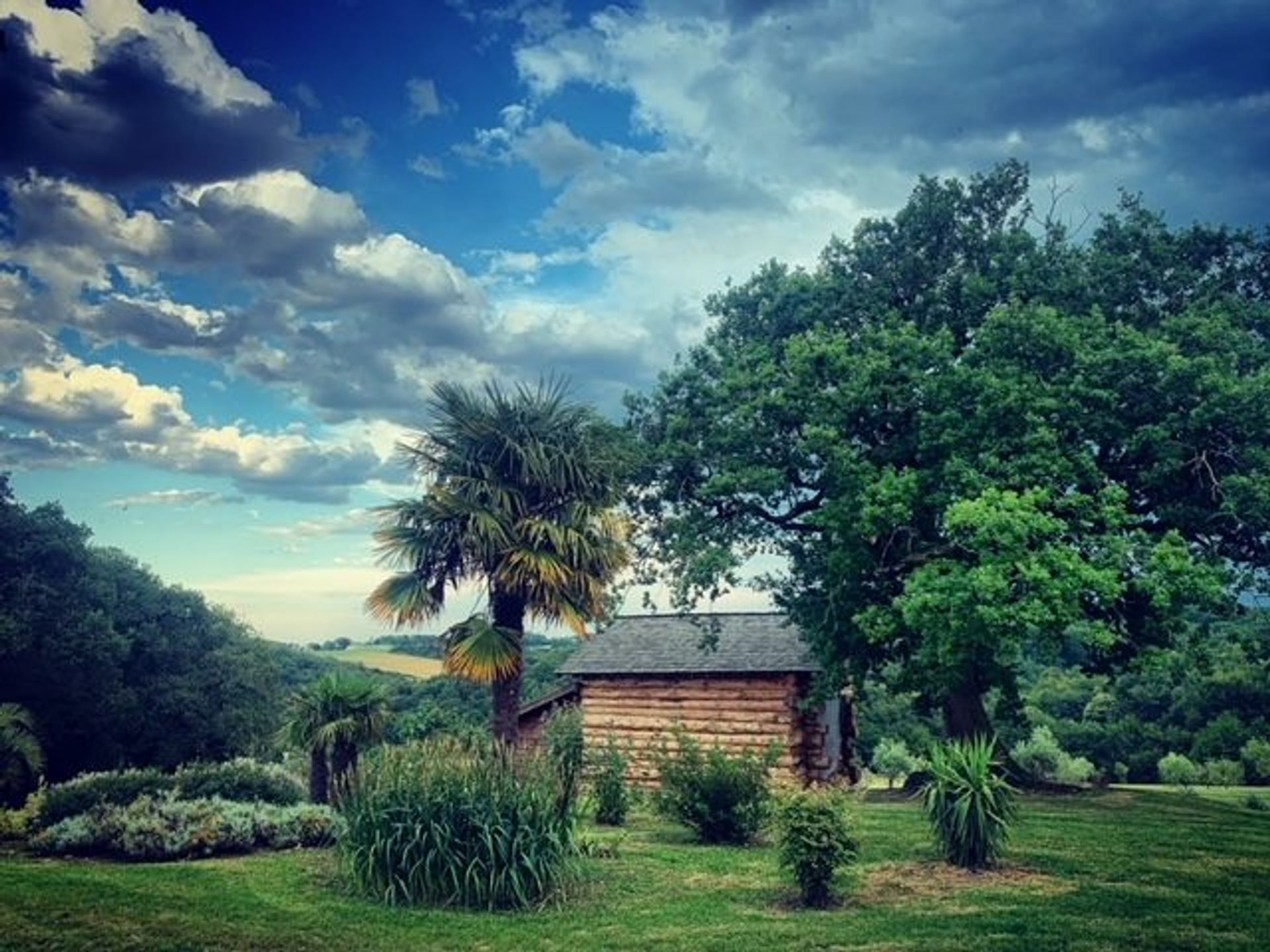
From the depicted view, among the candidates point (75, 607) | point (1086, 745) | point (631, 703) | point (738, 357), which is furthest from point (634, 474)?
point (1086, 745)

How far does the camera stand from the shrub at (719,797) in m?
15.0

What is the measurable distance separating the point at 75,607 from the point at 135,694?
10.5 feet

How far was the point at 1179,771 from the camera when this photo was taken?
33.7 meters

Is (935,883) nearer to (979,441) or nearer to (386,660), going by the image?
(979,441)

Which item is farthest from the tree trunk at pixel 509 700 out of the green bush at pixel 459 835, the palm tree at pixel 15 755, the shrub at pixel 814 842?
the palm tree at pixel 15 755

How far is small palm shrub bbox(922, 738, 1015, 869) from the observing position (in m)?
12.0

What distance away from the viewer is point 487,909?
33.7ft

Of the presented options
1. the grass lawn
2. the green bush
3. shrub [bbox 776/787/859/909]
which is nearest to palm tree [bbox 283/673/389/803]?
the grass lawn

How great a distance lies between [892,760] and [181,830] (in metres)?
27.8

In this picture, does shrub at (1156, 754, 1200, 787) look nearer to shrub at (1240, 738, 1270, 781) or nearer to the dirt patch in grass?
shrub at (1240, 738, 1270, 781)

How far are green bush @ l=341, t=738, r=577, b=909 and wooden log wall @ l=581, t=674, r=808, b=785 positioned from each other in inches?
464

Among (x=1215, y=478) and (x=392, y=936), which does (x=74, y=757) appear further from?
(x=1215, y=478)

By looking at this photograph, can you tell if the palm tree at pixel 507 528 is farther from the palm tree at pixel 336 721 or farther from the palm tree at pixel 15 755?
the palm tree at pixel 15 755

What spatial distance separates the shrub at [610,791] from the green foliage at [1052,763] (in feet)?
67.7
